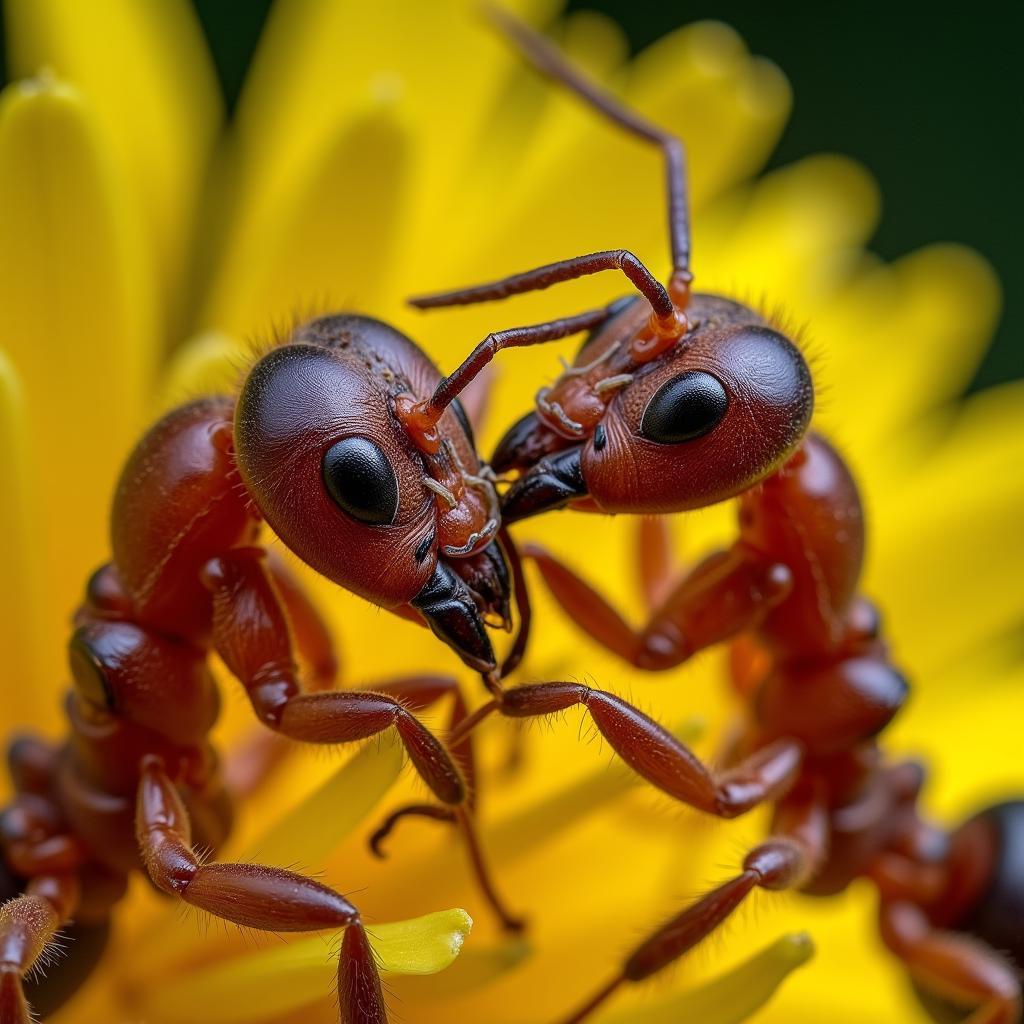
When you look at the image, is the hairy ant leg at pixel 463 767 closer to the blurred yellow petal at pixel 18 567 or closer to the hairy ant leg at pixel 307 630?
the hairy ant leg at pixel 307 630

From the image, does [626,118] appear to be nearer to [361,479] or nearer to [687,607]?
[687,607]

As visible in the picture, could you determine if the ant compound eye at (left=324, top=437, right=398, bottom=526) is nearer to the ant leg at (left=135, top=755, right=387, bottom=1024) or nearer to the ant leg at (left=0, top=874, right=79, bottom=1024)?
the ant leg at (left=135, top=755, right=387, bottom=1024)

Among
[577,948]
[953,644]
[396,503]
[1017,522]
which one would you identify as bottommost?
[577,948]

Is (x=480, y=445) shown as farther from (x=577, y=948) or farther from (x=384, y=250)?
(x=577, y=948)

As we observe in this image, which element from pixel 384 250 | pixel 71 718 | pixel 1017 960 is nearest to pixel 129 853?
pixel 71 718

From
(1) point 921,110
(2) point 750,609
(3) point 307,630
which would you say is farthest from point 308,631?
(1) point 921,110

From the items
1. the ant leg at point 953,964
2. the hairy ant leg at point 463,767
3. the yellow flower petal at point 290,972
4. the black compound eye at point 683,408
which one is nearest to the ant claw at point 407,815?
the hairy ant leg at point 463,767
